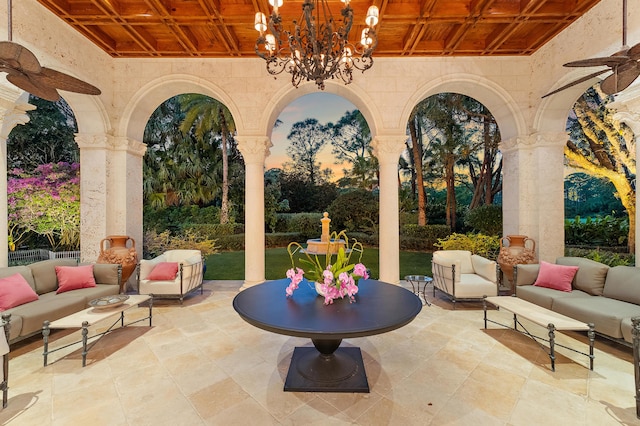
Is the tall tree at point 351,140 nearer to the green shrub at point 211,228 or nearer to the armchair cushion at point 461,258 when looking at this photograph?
the green shrub at point 211,228

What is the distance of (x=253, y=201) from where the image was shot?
18.5 ft

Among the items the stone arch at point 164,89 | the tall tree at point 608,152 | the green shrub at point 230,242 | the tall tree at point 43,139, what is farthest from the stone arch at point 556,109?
the tall tree at point 43,139

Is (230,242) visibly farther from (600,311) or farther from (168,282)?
(600,311)

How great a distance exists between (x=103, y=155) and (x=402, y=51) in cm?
620

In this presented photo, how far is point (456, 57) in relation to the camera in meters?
5.55

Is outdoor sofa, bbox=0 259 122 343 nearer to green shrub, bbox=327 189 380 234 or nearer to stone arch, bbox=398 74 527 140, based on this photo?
stone arch, bbox=398 74 527 140

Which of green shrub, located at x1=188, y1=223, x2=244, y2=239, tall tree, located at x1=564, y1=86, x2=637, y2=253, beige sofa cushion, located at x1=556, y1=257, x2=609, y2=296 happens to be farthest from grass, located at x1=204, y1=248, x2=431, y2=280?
tall tree, located at x1=564, y1=86, x2=637, y2=253

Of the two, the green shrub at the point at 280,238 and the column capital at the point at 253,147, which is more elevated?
the column capital at the point at 253,147

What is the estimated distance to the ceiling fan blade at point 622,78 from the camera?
288cm

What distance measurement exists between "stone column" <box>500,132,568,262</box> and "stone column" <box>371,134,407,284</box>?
243cm

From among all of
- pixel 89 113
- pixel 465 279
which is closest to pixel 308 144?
pixel 89 113

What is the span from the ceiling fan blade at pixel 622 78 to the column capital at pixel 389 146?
2.87 m

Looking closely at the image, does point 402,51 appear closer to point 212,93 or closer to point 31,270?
point 212,93

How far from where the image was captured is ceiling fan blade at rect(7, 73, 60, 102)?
2797 millimetres
